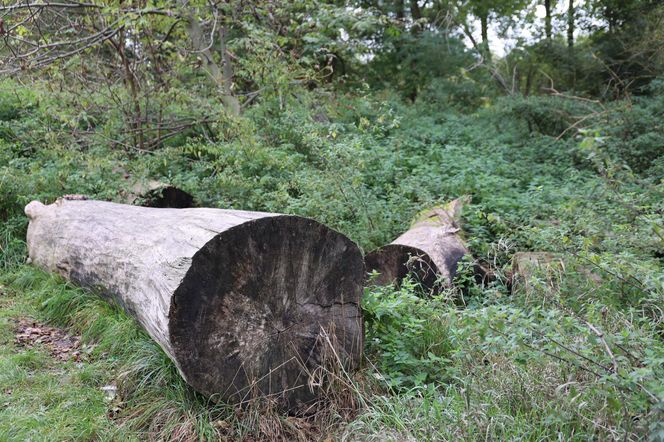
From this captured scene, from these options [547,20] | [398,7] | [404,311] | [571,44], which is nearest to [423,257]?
[404,311]

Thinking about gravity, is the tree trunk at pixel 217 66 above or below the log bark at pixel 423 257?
above

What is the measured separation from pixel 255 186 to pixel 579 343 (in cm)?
543

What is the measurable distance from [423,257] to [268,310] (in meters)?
2.20

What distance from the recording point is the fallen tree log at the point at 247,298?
309 cm

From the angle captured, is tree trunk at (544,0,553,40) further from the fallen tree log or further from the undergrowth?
the fallen tree log

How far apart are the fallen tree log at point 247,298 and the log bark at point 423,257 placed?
147cm

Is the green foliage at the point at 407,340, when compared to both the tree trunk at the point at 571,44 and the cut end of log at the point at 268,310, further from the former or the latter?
the tree trunk at the point at 571,44

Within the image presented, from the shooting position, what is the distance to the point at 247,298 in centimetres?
327

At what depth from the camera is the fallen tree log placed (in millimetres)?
3090

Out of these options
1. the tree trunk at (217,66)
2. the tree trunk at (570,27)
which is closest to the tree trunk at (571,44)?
the tree trunk at (570,27)

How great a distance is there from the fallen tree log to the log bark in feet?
4.83

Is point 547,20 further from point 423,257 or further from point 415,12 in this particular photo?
point 423,257

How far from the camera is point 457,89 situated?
15930 millimetres

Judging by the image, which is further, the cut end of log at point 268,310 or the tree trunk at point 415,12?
the tree trunk at point 415,12
